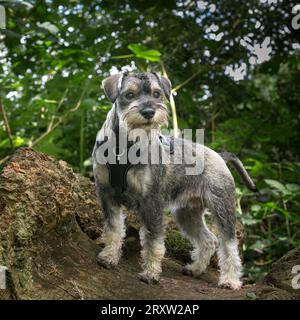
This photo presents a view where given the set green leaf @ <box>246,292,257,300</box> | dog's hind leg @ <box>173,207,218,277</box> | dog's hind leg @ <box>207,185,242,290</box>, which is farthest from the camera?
dog's hind leg @ <box>173,207,218,277</box>

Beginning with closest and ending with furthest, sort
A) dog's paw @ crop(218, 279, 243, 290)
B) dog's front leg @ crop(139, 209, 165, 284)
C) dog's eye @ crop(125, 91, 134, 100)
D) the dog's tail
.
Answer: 1. dog's eye @ crop(125, 91, 134, 100)
2. dog's front leg @ crop(139, 209, 165, 284)
3. dog's paw @ crop(218, 279, 243, 290)
4. the dog's tail

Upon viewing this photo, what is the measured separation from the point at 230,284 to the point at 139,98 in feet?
7.17

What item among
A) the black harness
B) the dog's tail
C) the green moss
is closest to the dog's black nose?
the black harness

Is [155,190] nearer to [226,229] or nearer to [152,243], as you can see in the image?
[152,243]

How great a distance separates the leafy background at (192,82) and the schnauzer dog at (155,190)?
5.59 feet

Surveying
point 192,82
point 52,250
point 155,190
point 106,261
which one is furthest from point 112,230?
point 192,82

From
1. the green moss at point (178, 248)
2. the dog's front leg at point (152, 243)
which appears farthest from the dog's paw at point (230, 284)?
the green moss at point (178, 248)

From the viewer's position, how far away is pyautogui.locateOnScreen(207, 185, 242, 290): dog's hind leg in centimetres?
567

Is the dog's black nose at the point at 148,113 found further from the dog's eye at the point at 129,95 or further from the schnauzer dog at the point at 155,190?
the dog's eye at the point at 129,95

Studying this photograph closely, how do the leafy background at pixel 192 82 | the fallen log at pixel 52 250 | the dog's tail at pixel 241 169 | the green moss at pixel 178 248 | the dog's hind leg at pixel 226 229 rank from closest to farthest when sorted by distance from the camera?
the fallen log at pixel 52 250
the dog's hind leg at pixel 226 229
the dog's tail at pixel 241 169
the green moss at pixel 178 248
the leafy background at pixel 192 82

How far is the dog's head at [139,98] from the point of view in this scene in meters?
4.82

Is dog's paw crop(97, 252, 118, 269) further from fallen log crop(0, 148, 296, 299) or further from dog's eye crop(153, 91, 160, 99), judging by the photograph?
dog's eye crop(153, 91, 160, 99)

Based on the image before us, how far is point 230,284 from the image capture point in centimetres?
552

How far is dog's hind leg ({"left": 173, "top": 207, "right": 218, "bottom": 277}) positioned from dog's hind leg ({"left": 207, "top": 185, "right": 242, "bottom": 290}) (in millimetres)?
357
